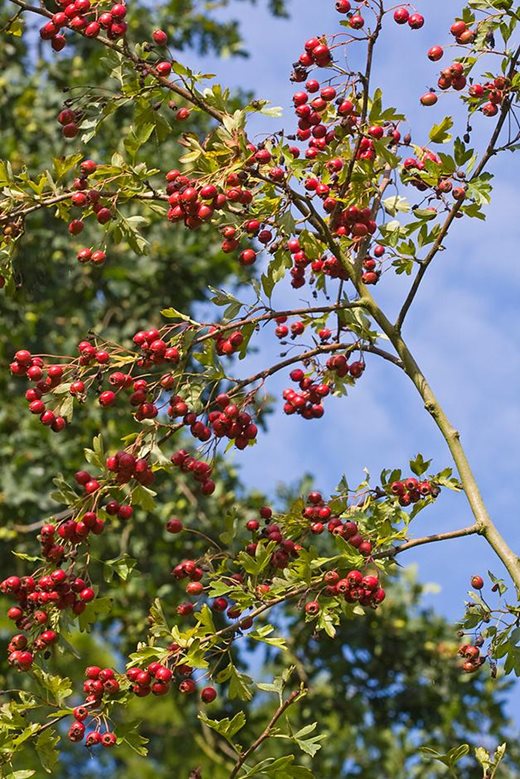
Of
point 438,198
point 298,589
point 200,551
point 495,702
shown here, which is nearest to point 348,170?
point 438,198

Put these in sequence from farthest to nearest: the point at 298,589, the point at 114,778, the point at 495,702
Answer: the point at 114,778 → the point at 495,702 → the point at 298,589

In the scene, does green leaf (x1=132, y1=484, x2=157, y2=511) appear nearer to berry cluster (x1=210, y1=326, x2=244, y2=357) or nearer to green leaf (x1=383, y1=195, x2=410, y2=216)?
berry cluster (x1=210, y1=326, x2=244, y2=357)

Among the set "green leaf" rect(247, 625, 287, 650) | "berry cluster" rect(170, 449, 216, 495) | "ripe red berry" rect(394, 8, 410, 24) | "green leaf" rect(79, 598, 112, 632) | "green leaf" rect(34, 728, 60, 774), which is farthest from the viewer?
"ripe red berry" rect(394, 8, 410, 24)

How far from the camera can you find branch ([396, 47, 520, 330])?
9.15 feet

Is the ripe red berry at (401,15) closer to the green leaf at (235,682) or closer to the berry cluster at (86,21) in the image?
the berry cluster at (86,21)

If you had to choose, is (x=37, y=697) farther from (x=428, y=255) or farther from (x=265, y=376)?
(x=428, y=255)

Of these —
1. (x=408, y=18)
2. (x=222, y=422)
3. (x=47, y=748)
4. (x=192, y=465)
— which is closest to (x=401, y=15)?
(x=408, y=18)

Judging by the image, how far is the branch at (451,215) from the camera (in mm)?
2789

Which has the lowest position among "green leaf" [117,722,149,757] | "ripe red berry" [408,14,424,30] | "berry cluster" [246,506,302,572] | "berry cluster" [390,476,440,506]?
"green leaf" [117,722,149,757]

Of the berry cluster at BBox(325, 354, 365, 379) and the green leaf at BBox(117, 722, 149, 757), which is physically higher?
the berry cluster at BBox(325, 354, 365, 379)

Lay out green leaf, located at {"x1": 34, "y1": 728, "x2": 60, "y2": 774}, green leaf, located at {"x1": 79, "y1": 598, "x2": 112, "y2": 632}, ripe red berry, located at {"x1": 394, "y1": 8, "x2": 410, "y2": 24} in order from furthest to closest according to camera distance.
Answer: ripe red berry, located at {"x1": 394, "y1": 8, "x2": 410, "y2": 24} → green leaf, located at {"x1": 79, "y1": 598, "x2": 112, "y2": 632} → green leaf, located at {"x1": 34, "y1": 728, "x2": 60, "y2": 774}

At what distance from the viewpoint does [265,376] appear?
9.49ft

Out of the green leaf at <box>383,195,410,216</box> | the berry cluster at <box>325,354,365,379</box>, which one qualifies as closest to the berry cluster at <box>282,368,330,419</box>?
the berry cluster at <box>325,354,365,379</box>

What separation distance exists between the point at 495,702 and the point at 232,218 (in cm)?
588
